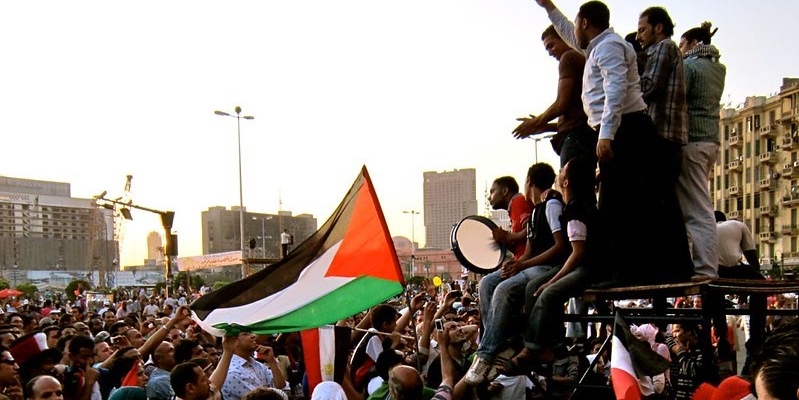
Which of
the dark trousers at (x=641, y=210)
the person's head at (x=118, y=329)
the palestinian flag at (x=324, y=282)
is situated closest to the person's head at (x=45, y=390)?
the palestinian flag at (x=324, y=282)

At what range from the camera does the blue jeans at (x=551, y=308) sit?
500 cm

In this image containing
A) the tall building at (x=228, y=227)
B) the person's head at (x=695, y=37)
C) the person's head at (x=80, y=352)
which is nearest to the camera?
the person's head at (x=695, y=37)

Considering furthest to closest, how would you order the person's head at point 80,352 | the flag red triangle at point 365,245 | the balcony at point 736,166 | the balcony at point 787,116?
the balcony at point 736,166, the balcony at point 787,116, the person's head at point 80,352, the flag red triangle at point 365,245

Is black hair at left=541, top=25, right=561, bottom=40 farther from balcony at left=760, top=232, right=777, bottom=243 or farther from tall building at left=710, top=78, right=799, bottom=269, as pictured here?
balcony at left=760, top=232, right=777, bottom=243

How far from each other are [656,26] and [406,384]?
8.74ft

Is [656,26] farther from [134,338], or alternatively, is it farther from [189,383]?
[134,338]

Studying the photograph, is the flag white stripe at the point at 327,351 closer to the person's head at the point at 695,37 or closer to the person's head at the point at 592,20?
the person's head at the point at 592,20

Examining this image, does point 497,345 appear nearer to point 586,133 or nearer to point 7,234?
point 586,133

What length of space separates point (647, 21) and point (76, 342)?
5.67m

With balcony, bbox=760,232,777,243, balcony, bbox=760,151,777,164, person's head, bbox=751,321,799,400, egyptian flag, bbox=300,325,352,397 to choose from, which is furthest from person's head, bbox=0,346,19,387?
balcony, bbox=760,232,777,243

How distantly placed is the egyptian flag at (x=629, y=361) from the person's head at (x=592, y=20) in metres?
1.76

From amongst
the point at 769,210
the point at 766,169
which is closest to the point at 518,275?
the point at 769,210

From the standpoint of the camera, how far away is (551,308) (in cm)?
502

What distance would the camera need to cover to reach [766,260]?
75.6m
